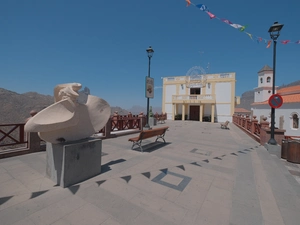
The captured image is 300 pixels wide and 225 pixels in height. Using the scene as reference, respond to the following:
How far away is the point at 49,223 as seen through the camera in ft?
6.95

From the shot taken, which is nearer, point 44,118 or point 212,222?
point 212,222

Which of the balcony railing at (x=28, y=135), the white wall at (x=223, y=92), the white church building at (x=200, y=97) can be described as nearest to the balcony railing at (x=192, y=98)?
the white church building at (x=200, y=97)

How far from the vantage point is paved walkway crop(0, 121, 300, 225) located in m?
2.29

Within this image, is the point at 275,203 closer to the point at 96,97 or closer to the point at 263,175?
the point at 263,175

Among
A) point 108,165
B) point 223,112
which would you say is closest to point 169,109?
point 223,112

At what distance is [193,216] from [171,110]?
26710 mm

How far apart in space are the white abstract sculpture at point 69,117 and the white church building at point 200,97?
75.2 feet

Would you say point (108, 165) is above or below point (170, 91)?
below

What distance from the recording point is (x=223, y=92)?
82.7 ft

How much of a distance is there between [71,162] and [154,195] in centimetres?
190

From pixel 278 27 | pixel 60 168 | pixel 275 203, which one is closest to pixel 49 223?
pixel 60 168

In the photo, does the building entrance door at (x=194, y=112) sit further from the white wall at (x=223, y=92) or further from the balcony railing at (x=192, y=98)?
the white wall at (x=223, y=92)

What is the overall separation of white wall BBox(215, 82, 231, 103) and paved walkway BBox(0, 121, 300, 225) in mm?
22597

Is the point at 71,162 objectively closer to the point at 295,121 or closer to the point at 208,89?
the point at 295,121
